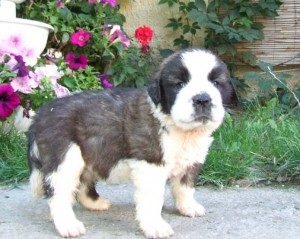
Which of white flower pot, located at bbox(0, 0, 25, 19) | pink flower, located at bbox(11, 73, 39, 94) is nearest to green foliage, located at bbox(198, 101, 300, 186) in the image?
pink flower, located at bbox(11, 73, 39, 94)

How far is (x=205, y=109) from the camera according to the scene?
3.53 meters

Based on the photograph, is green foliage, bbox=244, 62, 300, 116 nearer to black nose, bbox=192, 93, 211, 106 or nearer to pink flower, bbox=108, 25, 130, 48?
pink flower, bbox=108, 25, 130, 48

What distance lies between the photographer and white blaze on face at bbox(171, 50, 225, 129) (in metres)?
3.54

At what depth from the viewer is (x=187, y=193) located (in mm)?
4125

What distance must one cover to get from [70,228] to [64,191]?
0.23 metres

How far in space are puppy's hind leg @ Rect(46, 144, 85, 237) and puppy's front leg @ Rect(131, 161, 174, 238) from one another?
40 centimetres

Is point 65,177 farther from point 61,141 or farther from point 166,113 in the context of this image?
point 166,113

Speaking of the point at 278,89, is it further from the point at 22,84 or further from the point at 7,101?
the point at 7,101

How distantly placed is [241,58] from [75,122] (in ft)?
12.8

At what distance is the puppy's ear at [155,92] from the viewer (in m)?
3.71

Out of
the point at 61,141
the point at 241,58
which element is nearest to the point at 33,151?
the point at 61,141

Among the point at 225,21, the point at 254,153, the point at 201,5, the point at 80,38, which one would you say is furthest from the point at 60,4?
the point at 254,153

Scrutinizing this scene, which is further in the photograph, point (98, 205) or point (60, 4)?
point (60, 4)

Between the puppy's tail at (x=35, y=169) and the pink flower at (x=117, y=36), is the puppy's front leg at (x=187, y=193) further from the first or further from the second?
the pink flower at (x=117, y=36)
